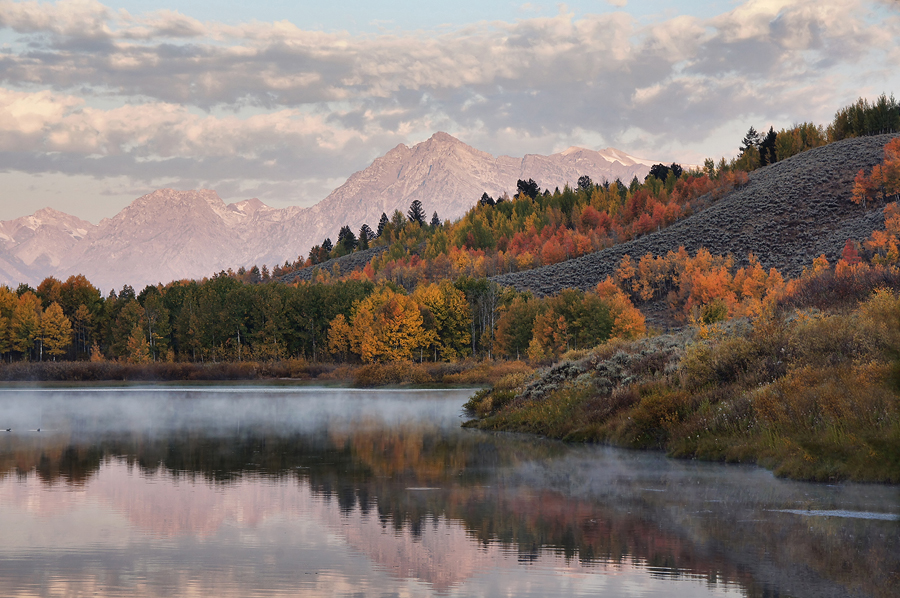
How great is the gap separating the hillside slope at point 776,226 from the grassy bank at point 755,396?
110719 millimetres

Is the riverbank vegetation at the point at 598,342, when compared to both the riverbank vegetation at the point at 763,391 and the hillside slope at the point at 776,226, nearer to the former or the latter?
the riverbank vegetation at the point at 763,391

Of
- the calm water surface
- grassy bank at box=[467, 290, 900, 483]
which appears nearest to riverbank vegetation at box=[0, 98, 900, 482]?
grassy bank at box=[467, 290, 900, 483]

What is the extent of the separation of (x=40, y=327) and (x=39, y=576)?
420 feet

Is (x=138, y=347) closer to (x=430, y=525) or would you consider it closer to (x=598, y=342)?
(x=598, y=342)

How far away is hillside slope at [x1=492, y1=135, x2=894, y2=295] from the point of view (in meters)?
147

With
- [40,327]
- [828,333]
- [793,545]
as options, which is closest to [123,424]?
[828,333]

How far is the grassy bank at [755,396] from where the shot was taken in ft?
65.4

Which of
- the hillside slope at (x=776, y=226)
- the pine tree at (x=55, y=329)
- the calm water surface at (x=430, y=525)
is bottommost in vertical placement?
the calm water surface at (x=430, y=525)

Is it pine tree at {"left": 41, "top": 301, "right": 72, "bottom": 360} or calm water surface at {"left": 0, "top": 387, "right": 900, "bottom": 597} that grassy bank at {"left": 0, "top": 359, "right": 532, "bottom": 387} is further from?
calm water surface at {"left": 0, "top": 387, "right": 900, "bottom": 597}

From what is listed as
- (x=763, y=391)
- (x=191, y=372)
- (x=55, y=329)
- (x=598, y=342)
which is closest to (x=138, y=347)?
(x=55, y=329)

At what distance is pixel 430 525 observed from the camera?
15875 millimetres

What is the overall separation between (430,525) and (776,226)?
510 ft

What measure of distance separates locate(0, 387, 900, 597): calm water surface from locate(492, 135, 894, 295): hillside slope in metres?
123

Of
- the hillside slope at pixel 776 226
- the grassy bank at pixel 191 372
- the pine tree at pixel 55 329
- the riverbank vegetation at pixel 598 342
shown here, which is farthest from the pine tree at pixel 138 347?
the hillside slope at pixel 776 226
